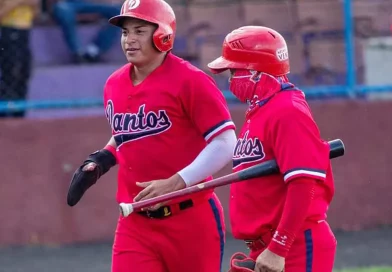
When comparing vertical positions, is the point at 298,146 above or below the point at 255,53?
below

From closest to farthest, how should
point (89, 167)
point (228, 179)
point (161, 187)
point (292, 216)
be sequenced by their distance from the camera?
point (292, 216)
point (228, 179)
point (161, 187)
point (89, 167)

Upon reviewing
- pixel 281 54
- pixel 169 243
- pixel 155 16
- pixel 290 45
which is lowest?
pixel 290 45

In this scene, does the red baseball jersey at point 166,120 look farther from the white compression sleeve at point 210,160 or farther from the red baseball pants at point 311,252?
the red baseball pants at point 311,252

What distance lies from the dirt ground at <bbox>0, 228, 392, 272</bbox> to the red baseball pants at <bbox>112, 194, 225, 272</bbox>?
2850mm

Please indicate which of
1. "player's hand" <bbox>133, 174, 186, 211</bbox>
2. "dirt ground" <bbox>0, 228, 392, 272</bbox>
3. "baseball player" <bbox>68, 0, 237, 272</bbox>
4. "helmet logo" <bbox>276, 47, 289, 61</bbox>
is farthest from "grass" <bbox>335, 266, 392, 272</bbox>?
"helmet logo" <bbox>276, 47, 289, 61</bbox>

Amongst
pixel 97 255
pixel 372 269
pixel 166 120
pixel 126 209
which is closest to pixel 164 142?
pixel 166 120

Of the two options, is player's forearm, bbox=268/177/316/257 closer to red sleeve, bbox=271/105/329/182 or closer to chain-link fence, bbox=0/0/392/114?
red sleeve, bbox=271/105/329/182

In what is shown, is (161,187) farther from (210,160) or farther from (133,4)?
(133,4)

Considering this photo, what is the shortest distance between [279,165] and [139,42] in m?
1.17

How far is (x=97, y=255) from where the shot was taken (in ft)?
27.5

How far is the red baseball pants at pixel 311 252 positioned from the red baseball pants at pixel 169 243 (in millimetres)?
824

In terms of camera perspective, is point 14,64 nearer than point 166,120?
No

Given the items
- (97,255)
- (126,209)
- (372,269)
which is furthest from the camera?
(97,255)

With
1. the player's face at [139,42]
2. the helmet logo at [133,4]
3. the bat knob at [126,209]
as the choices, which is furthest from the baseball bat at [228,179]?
the helmet logo at [133,4]
